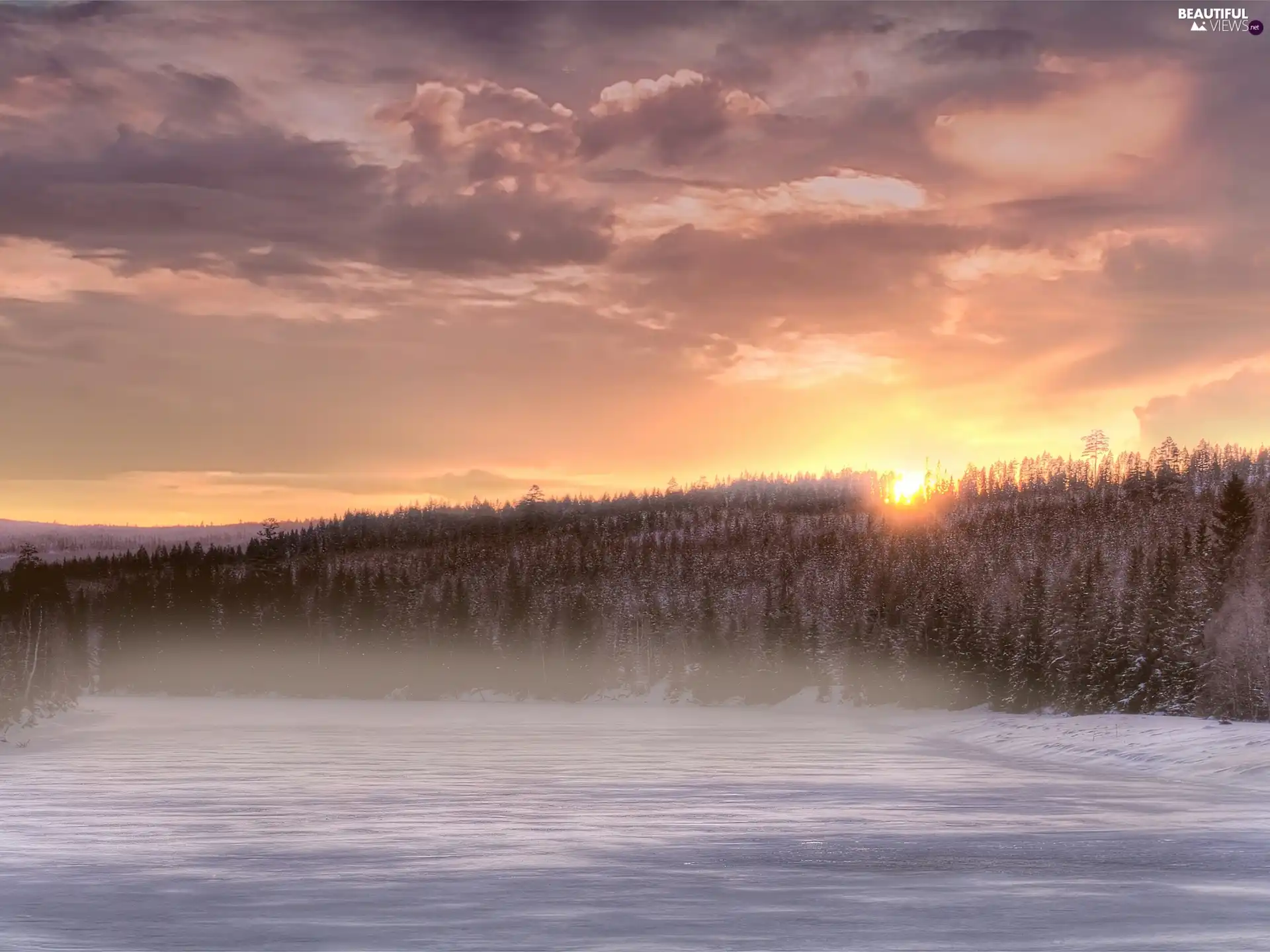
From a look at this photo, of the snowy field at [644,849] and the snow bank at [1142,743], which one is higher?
the snowy field at [644,849]

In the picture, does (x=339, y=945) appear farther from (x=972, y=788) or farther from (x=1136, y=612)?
(x=1136, y=612)

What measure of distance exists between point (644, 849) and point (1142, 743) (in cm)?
4395

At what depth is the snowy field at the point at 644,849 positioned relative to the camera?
21312 mm

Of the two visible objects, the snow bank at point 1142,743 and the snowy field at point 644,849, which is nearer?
the snowy field at point 644,849

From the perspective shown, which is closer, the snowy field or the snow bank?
the snowy field

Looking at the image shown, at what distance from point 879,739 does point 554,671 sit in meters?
111

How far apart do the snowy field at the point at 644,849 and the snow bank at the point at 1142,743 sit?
32 centimetres

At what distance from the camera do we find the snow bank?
5509 centimetres

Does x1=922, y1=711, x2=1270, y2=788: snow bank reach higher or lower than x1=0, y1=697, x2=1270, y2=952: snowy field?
lower

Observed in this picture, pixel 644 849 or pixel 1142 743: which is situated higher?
pixel 644 849

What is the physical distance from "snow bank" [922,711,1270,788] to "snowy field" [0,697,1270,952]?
1.05 feet

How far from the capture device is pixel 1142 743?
223ft

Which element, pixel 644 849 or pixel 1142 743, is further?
pixel 1142 743

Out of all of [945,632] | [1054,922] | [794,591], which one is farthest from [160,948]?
[794,591]
